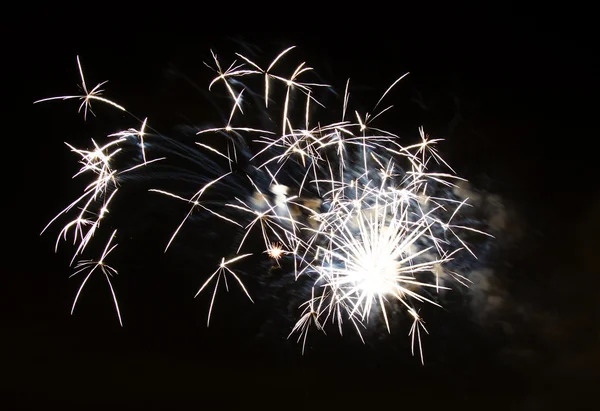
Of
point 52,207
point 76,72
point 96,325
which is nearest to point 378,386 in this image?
point 96,325

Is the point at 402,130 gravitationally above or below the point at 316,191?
above

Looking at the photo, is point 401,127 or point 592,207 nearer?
point 401,127

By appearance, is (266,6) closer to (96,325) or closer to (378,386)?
(96,325)

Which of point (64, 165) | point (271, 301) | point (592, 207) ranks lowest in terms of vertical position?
point (271, 301)
